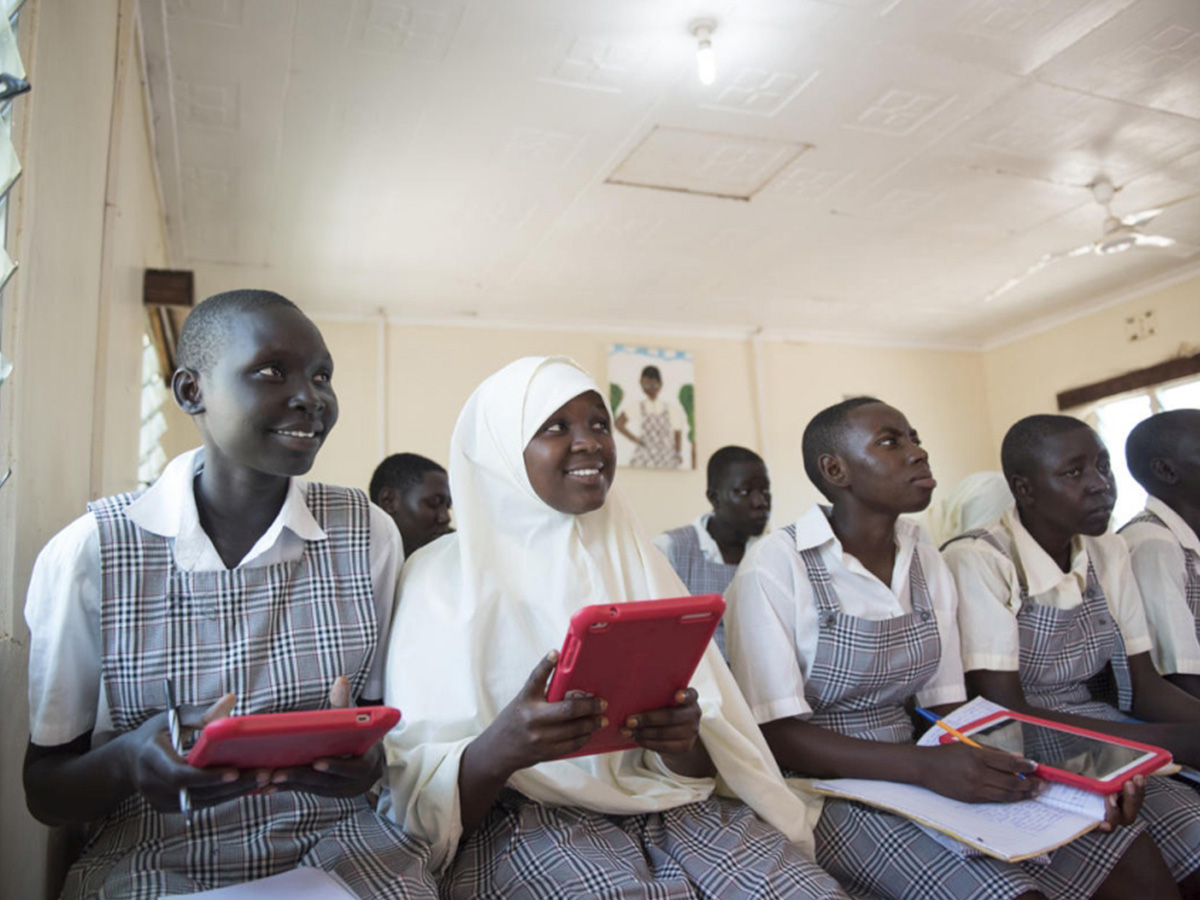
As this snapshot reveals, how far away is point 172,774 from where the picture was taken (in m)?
1.10

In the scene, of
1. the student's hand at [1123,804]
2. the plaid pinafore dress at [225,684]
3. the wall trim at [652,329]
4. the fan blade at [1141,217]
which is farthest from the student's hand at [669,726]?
the wall trim at [652,329]

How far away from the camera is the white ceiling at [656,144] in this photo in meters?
3.70

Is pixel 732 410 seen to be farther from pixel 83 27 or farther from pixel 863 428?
pixel 83 27

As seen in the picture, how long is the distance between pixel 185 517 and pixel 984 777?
4.97 ft

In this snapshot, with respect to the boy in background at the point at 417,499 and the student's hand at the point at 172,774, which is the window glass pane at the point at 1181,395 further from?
the student's hand at the point at 172,774

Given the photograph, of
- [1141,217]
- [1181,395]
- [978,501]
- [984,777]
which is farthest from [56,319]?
[1181,395]

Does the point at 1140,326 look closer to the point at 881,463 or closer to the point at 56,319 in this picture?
the point at 881,463

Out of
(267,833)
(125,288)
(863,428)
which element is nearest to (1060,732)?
(863,428)

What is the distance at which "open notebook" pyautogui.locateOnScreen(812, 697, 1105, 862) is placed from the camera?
1448 millimetres

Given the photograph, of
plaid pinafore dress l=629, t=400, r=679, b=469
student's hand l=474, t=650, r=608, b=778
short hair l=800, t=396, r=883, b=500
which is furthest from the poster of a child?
student's hand l=474, t=650, r=608, b=778

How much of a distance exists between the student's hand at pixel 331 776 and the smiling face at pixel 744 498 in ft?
9.12

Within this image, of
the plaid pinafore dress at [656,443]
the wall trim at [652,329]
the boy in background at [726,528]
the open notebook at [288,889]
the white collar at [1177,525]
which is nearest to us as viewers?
the open notebook at [288,889]

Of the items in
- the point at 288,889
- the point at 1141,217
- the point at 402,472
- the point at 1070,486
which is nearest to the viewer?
the point at 288,889

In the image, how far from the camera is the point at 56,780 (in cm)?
127
